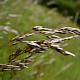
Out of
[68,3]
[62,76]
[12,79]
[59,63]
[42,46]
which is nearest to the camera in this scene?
[42,46]

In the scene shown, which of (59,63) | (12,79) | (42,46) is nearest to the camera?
(42,46)

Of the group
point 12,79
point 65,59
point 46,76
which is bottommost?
point 65,59

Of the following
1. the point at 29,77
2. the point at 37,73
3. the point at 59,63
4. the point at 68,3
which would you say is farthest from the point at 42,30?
the point at 68,3

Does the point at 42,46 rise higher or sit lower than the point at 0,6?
higher

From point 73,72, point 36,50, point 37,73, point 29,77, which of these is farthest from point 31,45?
point 73,72

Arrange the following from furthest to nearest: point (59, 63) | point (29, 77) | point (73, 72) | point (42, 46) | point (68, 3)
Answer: point (68, 3) < point (59, 63) < point (73, 72) < point (29, 77) < point (42, 46)

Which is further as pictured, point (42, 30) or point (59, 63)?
point (59, 63)

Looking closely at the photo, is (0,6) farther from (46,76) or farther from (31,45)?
(31,45)

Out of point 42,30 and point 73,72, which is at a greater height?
point 42,30

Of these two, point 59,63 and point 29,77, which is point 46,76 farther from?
point 59,63
